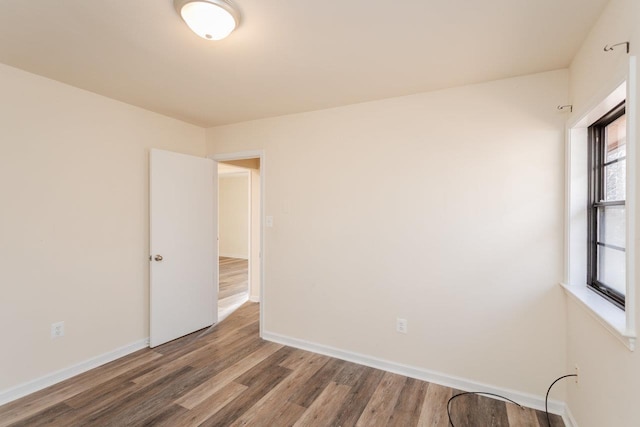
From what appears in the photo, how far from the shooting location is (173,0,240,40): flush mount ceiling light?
4.85 feet

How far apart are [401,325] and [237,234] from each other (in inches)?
271

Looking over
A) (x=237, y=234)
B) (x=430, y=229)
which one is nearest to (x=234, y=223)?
(x=237, y=234)

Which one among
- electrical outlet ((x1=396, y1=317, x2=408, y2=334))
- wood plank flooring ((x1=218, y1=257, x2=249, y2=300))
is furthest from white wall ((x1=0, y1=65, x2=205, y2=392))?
electrical outlet ((x1=396, y1=317, x2=408, y2=334))

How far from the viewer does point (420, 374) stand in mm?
2588

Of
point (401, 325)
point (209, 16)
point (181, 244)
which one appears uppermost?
point (209, 16)

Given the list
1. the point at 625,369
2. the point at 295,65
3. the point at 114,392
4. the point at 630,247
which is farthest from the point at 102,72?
the point at 625,369

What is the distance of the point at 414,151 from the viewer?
2.63m

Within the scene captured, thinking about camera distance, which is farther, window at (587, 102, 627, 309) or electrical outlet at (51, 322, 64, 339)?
electrical outlet at (51, 322, 64, 339)

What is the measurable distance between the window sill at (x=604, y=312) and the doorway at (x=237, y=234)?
→ 3830 mm

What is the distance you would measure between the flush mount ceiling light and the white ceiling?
0.20ft

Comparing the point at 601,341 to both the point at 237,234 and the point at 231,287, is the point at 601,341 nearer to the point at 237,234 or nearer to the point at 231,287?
the point at 231,287

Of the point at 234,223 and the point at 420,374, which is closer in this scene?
the point at 420,374

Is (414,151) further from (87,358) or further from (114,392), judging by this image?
(87,358)

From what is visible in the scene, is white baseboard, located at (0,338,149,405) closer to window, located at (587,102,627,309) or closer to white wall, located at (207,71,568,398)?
white wall, located at (207,71,568,398)
